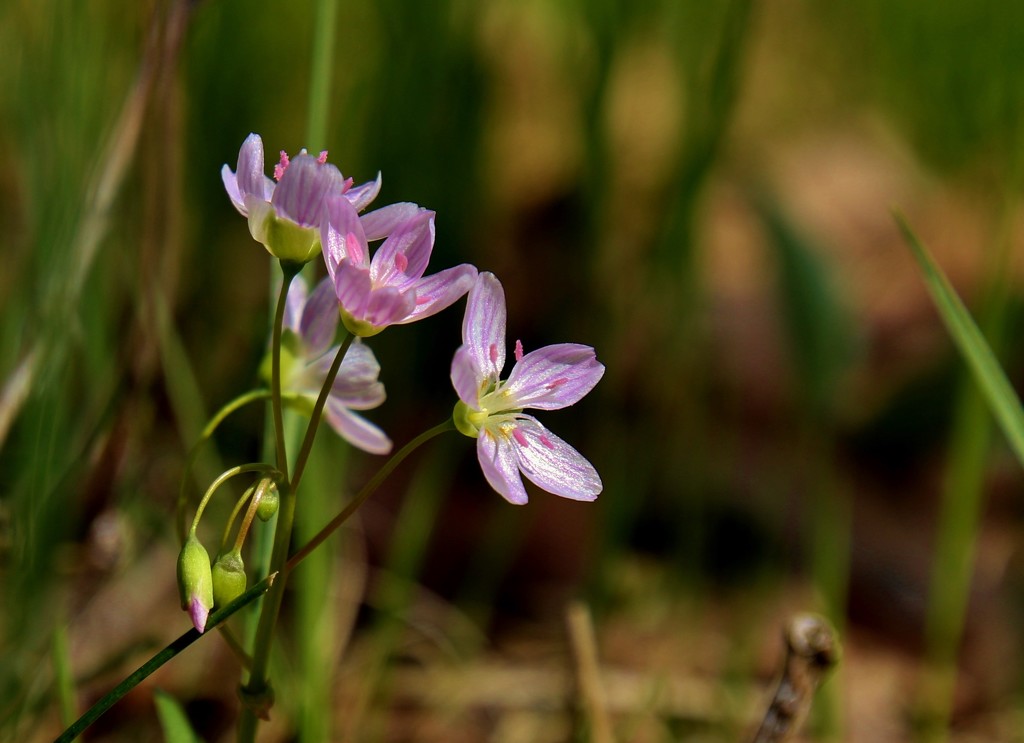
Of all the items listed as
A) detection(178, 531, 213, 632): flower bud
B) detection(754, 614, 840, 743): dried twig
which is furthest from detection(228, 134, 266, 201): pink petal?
detection(754, 614, 840, 743): dried twig

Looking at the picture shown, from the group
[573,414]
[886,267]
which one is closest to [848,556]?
[573,414]

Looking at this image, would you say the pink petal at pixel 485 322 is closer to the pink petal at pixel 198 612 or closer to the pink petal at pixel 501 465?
the pink petal at pixel 501 465

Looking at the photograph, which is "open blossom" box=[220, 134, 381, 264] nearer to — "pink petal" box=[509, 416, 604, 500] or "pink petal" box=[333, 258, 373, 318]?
"pink petal" box=[333, 258, 373, 318]

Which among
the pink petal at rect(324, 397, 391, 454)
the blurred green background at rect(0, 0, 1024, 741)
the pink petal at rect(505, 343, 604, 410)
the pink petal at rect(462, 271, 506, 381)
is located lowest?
the blurred green background at rect(0, 0, 1024, 741)

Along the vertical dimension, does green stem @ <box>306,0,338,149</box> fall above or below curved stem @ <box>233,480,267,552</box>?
above

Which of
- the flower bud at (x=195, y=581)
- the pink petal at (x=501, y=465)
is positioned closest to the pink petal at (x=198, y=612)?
the flower bud at (x=195, y=581)

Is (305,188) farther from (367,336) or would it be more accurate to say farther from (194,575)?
(194,575)

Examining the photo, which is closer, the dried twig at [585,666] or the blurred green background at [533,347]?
the dried twig at [585,666]
